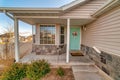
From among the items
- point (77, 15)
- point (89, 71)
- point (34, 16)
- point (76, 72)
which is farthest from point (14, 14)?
point (89, 71)

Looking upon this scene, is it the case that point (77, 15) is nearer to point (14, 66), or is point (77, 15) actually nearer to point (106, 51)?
point (106, 51)

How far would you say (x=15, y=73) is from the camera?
5.05m

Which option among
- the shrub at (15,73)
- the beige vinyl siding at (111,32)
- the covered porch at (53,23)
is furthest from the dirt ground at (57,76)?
the beige vinyl siding at (111,32)

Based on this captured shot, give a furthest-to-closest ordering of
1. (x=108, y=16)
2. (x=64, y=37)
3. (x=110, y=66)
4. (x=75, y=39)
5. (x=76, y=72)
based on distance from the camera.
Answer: (x=75, y=39) < (x=64, y=37) < (x=76, y=72) < (x=108, y=16) < (x=110, y=66)

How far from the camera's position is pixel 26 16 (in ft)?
19.7

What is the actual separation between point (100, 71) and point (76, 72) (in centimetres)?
124

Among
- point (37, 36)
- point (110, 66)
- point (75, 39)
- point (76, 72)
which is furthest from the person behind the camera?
point (75, 39)

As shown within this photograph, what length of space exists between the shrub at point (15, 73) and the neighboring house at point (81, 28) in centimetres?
114

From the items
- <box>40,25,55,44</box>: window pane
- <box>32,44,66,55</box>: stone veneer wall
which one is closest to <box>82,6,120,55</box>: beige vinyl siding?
<box>32,44,66,55</box>: stone veneer wall

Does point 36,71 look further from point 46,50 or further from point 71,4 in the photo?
point 71,4

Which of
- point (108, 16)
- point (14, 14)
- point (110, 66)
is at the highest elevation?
point (14, 14)

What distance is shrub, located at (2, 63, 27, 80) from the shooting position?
16.3 ft

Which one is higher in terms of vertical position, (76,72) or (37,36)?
(37,36)

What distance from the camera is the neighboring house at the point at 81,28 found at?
4066mm
